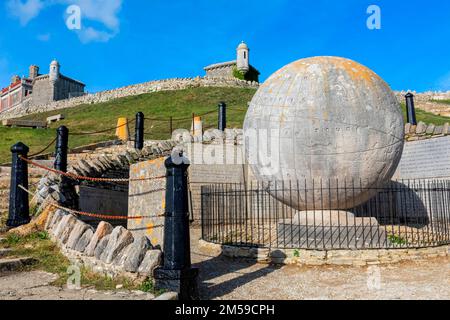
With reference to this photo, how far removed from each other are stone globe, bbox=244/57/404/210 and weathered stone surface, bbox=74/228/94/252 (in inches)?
162

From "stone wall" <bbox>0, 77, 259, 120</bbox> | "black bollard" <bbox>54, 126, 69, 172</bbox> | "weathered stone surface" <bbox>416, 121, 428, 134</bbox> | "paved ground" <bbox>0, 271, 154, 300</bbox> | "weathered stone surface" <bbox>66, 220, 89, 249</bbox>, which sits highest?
"stone wall" <bbox>0, 77, 259, 120</bbox>

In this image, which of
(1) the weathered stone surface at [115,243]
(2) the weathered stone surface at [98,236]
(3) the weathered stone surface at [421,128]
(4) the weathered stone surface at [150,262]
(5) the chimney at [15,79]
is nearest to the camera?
(4) the weathered stone surface at [150,262]

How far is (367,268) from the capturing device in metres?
7.29

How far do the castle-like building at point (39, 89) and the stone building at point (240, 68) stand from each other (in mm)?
26271

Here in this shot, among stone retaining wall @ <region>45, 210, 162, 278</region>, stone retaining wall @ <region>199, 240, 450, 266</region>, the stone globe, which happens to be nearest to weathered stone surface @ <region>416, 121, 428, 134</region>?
the stone globe

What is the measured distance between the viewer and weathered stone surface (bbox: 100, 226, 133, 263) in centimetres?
542

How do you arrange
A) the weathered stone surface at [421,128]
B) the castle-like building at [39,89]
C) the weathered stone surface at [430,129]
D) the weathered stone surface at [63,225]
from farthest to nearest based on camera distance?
the castle-like building at [39,89]
the weathered stone surface at [421,128]
the weathered stone surface at [430,129]
the weathered stone surface at [63,225]

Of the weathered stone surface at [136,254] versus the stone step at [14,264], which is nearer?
the weathered stone surface at [136,254]

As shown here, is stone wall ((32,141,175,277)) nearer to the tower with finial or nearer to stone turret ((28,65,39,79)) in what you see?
the tower with finial

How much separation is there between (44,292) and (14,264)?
1516mm

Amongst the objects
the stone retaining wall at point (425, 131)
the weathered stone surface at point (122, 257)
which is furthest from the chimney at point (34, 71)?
the weathered stone surface at point (122, 257)

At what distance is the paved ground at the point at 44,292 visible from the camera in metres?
4.50

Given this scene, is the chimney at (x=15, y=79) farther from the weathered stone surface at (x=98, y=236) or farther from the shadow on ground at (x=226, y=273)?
the weathered stone surface at (x=98, y=236)
